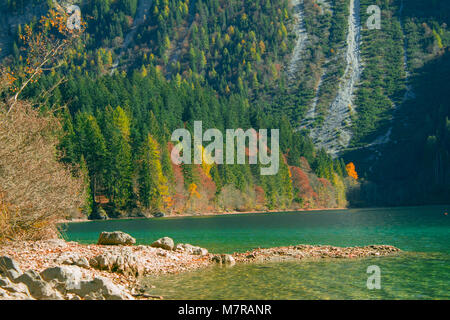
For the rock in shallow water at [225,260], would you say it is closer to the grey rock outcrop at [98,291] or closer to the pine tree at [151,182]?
the grey rock outcrop at [98,291]

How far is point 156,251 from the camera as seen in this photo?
1150 inches

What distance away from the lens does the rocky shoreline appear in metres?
15.8

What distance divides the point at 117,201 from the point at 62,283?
81.8 m

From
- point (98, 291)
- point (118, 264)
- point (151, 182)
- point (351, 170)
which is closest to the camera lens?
point (98, 291)

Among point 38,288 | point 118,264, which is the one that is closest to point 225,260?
point 118,264

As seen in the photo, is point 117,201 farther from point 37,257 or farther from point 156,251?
point 37,257

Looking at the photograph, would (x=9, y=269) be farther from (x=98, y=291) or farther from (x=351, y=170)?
(x=351, y=170)

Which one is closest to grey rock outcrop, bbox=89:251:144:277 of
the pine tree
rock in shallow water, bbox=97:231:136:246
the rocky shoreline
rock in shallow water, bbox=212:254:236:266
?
the rocky shoreline

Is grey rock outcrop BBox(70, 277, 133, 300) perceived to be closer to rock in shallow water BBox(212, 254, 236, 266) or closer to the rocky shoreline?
the rocky shoreline

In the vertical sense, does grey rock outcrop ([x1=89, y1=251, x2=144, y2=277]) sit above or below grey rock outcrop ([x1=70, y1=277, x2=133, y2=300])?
below

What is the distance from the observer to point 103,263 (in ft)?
72.6

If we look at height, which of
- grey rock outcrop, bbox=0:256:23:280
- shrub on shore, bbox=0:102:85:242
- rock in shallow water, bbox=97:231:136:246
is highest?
shrub on shore, bbox=0:102:85:242

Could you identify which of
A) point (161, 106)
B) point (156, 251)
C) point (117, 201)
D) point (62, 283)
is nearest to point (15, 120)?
point (62, 283)

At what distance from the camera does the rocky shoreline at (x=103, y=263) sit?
15.8m
